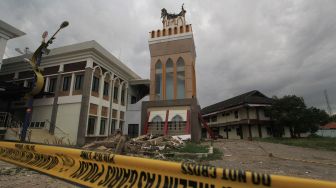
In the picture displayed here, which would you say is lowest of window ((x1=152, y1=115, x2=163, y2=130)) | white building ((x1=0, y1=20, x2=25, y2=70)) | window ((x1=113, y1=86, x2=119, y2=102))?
window ((x1=152, y1=115, x2=163, y2=130))

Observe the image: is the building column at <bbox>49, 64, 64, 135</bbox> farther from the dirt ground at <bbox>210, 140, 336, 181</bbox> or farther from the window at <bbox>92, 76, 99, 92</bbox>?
the dirt ground at <bbox>210, 140, 336, 181</bbox>

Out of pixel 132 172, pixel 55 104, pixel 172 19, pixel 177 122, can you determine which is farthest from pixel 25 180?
pixel 172 19

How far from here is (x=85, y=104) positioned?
19719 mm

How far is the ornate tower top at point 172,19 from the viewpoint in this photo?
2764 cm

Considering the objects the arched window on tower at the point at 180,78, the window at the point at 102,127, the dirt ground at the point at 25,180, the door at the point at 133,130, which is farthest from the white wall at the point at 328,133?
the dirt ground at the point at 25,180

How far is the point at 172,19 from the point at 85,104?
1691cm

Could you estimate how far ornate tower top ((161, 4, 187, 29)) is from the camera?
27.6 m

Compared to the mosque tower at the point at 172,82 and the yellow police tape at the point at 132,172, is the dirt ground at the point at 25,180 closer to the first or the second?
the yellow police tape at the point at 132,172

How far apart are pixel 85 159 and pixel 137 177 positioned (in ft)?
4.27

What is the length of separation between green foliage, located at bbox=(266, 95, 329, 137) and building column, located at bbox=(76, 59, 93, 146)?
28.2 m

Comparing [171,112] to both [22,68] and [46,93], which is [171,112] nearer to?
[46,93]

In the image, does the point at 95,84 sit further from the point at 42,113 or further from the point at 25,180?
the point at 25,180

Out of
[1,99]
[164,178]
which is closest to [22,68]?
[1,99]

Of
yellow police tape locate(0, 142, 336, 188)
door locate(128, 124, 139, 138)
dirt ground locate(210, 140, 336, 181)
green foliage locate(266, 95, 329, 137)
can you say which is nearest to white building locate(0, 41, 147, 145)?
door locate(128, 124, 139, 138)
